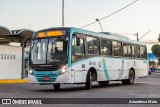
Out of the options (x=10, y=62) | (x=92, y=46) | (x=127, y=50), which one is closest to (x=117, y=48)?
(x=127, y=50)

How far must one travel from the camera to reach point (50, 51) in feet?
56.5

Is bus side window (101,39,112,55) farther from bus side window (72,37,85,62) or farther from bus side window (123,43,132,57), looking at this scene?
bus side window (72,37,85,62)

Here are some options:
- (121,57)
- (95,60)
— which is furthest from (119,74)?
(95,60)

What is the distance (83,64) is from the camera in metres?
17.9

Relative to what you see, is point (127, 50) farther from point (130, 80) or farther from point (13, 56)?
point (13, 56)

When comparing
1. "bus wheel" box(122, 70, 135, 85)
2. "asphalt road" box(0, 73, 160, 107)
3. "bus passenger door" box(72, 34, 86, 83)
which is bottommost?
"asphalt road" box(0, 73, 160, 107)

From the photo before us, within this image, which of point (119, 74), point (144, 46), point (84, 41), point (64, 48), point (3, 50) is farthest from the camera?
point (3, 50)

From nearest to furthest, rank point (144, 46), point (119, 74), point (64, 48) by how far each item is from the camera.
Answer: point (64, 48) → point (119, 74) → point (144, 46)

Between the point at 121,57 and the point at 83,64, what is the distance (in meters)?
5.36

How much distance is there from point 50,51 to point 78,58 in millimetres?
1314

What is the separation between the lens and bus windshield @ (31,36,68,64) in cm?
1706

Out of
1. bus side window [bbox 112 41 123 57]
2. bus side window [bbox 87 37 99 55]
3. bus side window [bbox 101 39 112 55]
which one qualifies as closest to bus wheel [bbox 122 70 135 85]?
bus side window [bbox 112 41 123 57]

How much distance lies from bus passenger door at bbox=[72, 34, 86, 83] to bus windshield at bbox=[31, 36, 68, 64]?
0.48 meters

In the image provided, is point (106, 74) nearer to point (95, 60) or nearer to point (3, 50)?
point (95, 60)
